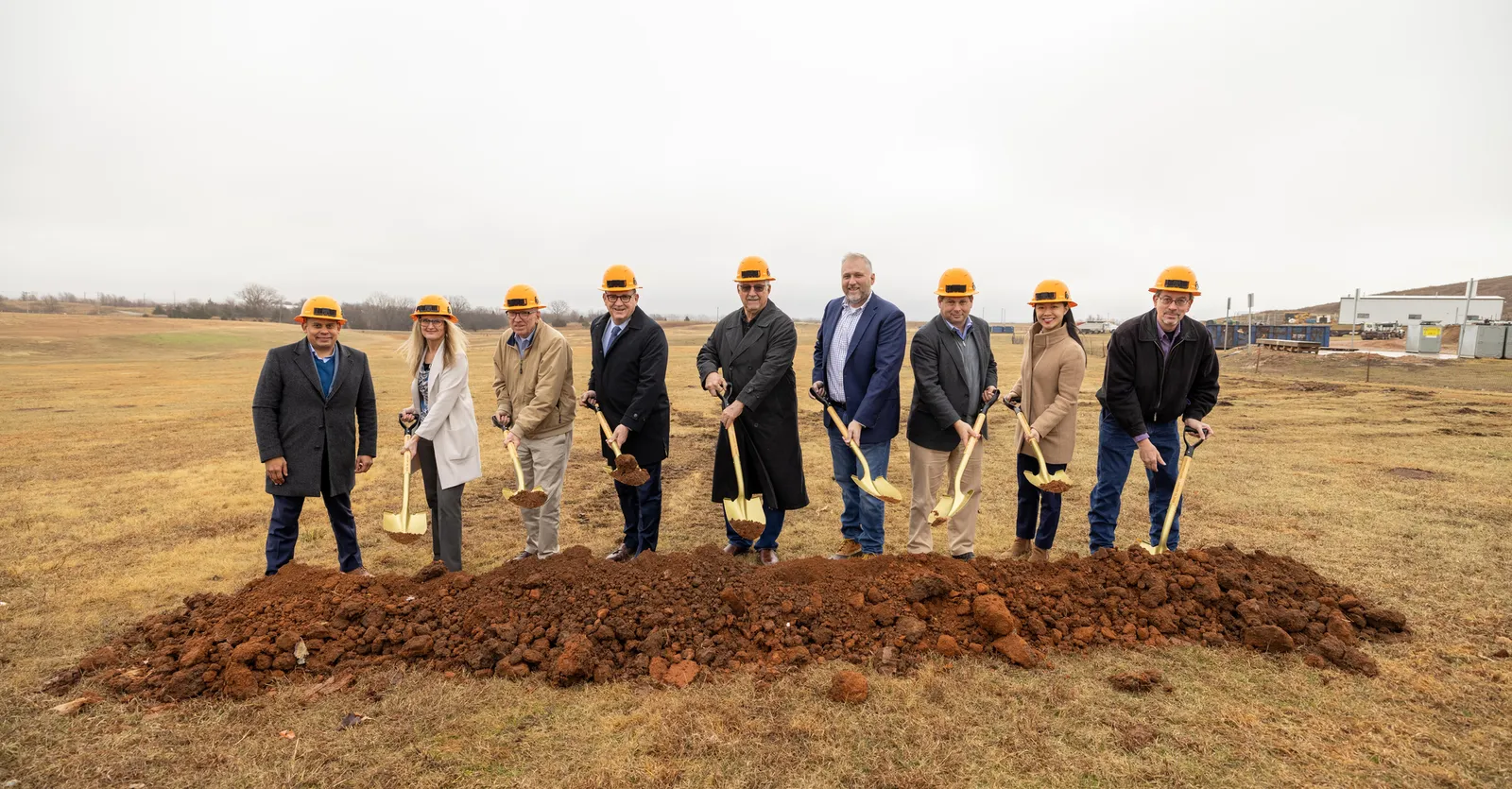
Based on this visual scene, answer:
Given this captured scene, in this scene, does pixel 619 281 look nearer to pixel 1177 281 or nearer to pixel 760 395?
pixel 760 395

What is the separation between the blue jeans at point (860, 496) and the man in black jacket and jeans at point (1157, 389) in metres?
1.63

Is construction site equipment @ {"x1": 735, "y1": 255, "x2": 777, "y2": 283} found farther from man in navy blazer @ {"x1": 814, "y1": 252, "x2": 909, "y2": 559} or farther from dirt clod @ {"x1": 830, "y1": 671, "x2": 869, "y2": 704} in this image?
dirt clod @ {"x1": 830, "y1": 671, "x2": 869, "y2": 704}

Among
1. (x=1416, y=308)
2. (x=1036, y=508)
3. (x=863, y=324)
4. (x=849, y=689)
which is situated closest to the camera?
(x=849, y=689)

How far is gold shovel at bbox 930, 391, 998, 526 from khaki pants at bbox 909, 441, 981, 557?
75mm

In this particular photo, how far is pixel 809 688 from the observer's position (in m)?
3.52

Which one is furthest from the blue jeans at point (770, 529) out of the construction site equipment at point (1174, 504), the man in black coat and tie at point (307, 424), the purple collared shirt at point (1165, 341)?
the man in black coat and tie at point (307, 424)

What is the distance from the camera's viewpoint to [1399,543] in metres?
5.84

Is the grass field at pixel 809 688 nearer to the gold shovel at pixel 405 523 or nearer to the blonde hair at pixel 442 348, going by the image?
the gold shovel at pixel 405 523

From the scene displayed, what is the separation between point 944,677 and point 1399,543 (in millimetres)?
5165

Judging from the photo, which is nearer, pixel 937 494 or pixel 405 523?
pixel 405 523

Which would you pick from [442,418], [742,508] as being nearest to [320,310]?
[442,418]

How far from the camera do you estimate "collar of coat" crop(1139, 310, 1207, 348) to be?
4980 mm

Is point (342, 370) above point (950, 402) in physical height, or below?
above

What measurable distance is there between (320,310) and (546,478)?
205 centimetres
